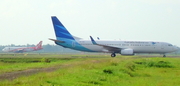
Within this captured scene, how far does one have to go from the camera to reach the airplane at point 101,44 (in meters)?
52.9

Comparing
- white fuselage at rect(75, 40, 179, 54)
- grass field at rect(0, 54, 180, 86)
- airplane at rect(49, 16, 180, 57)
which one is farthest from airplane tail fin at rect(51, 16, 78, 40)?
grass field at rect(0, 54, 180, 86)

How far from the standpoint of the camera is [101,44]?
52.9m

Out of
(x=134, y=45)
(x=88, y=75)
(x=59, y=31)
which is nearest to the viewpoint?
(x=88, y=75)

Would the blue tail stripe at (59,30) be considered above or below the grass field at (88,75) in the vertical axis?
above

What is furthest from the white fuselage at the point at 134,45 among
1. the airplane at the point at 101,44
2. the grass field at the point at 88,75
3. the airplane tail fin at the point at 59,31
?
the grass field at the point at 88,75

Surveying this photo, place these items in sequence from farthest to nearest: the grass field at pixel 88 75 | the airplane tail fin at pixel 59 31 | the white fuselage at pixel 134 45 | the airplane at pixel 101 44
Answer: the airplane tail fin at pixel 59 31, the white fuselage at pixel 134 45, the airplane at pixel 101 44, the grass field at pixel 88 75

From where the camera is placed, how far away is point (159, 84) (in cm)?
1692

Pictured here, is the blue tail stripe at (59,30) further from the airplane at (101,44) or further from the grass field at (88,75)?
the grass field at (88,75)

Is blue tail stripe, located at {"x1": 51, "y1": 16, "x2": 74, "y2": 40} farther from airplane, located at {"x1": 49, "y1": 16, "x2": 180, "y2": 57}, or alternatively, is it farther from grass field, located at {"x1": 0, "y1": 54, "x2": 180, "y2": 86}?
grass field, located at {"x1": 0, "y1": 54, "x2": 180, "y2": 86}

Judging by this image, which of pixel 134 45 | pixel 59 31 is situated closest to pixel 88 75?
pixel 59 31

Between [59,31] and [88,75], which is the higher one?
[59,31]

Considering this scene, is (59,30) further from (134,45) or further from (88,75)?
(88,75)

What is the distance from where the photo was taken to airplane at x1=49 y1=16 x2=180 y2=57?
5294 centimetres

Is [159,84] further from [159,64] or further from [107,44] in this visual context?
[107,44]
